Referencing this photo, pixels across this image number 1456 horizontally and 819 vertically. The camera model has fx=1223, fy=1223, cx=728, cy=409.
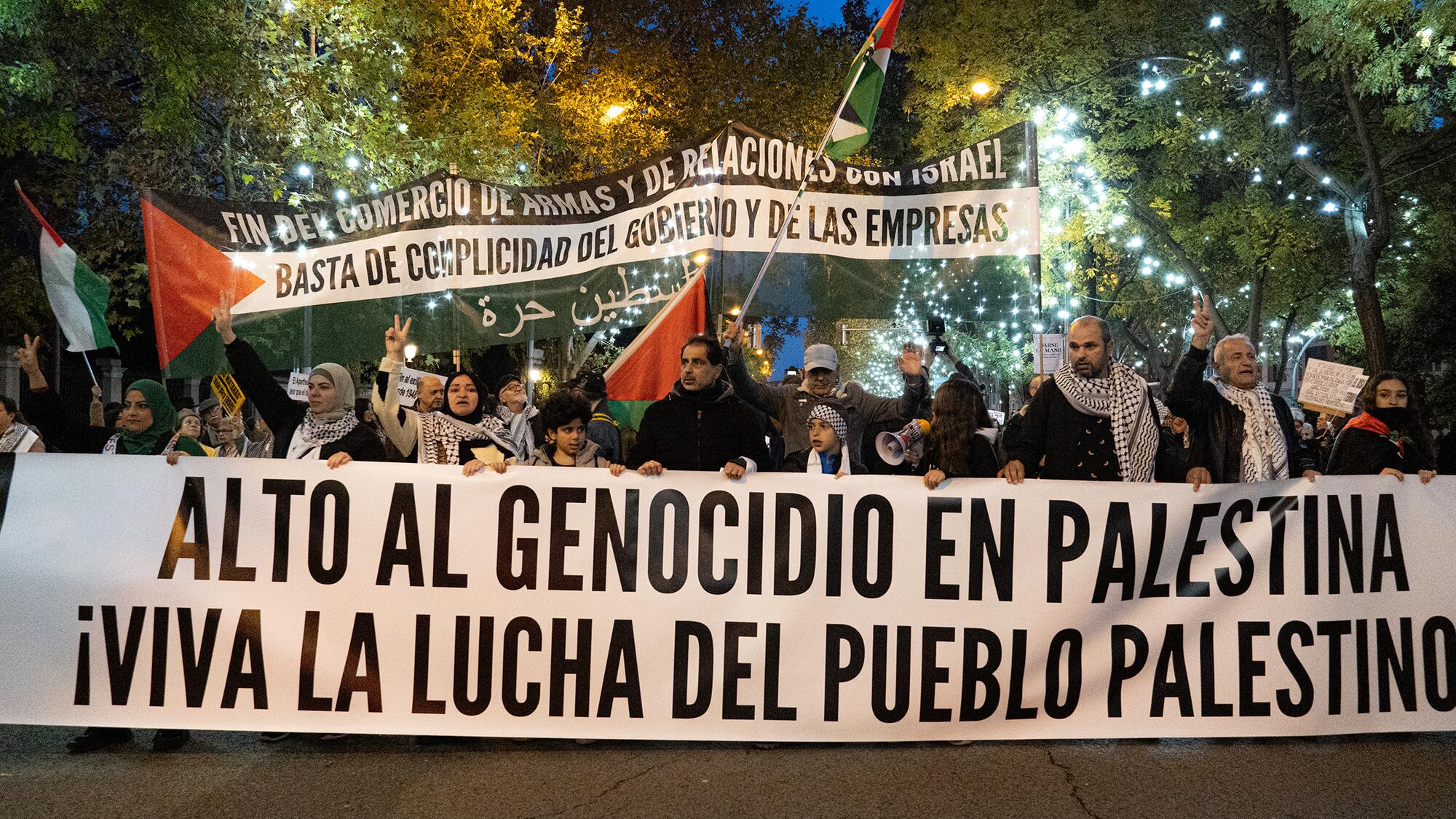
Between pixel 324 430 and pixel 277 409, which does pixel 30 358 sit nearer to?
pixel 277 409

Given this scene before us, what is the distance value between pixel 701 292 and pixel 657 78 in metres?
19.6

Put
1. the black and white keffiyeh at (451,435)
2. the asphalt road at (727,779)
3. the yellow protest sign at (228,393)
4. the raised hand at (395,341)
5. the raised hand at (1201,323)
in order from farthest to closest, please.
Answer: the yellow protest sign at (228,393), the raised hand at (395,341), the black and white keffiyeh at (451,435), the raised hand at (1201,323), the asphalt road at (727,779)

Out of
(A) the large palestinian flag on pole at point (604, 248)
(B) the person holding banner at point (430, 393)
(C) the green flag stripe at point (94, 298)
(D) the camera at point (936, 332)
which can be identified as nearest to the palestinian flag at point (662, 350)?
(A) the large palestinian flag on pole at point (604, 248)

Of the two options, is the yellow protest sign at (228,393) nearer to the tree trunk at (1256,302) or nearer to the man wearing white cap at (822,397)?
the man wearing white cap at (822,397)

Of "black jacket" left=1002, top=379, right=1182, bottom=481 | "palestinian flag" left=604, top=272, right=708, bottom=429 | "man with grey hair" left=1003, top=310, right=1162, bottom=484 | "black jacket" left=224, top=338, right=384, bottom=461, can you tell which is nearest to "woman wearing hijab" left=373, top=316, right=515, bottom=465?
"black jacket" left=224, top=338, right=384, bottom=461

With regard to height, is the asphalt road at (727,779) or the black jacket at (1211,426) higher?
the black jacket at (1211,426)

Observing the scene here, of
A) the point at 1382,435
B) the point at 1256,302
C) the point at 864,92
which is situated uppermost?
the point at 1256,302

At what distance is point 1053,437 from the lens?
5777 millimetres

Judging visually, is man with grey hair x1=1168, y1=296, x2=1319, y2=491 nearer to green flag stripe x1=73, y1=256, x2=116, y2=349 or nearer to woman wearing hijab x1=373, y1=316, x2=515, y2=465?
woman wearing hijab x1=373, y1=316, x2=515, y2=465

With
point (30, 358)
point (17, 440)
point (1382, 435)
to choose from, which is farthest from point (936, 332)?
point (17, 440)

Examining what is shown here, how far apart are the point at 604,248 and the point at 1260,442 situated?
3925mm

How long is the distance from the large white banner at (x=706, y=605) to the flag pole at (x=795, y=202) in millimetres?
1567

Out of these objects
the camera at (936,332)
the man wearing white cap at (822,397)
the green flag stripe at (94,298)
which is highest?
the green flag stripe at (94,298)

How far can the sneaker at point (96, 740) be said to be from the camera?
5023mm
